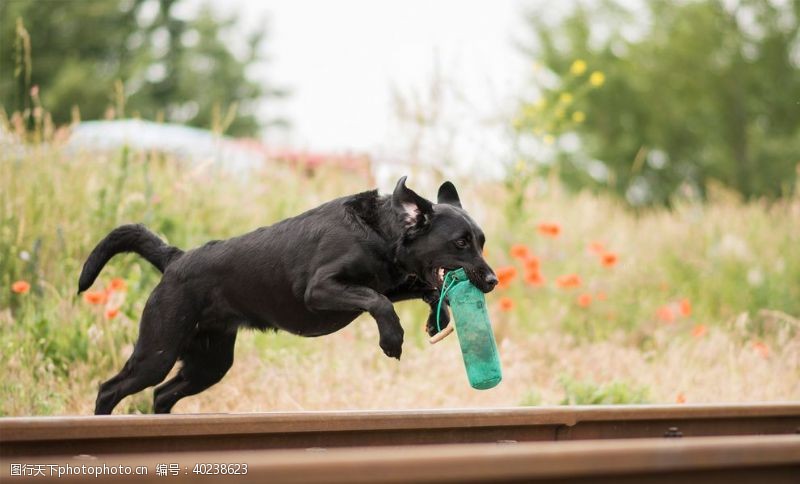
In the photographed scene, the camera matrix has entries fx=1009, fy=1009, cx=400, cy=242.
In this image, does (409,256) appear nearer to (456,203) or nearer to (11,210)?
(456,203)

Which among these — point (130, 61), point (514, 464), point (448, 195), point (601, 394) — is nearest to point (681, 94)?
point (130, 61)

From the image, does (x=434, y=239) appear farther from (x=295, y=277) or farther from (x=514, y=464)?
(x=514, y=464)

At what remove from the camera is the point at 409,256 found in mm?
4613

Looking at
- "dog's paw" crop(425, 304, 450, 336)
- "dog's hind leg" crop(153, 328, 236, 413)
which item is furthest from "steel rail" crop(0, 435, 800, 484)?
"dog's hind leg" crop(153, 328, 236, 413)

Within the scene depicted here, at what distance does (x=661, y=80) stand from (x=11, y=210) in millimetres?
18554

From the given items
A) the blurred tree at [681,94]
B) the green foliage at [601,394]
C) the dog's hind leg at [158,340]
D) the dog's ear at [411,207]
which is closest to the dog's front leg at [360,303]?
the dog's ear at [411,207]

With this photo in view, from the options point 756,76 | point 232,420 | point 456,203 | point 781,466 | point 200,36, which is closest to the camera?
point 781,466

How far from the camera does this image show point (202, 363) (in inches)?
204

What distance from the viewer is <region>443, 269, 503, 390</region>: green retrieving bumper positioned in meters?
4.43

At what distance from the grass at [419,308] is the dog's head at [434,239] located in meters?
1.80

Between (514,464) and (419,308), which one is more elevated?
(514,464)

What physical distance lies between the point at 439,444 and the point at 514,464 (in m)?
2.20

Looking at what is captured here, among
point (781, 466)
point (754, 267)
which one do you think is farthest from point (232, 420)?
point (754, 267)

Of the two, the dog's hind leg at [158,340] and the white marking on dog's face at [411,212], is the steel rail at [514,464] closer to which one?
the white marking on dog's face at [411,212]
